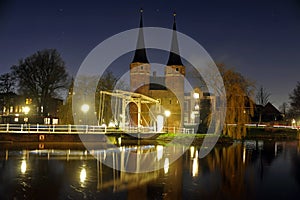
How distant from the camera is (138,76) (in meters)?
52.4

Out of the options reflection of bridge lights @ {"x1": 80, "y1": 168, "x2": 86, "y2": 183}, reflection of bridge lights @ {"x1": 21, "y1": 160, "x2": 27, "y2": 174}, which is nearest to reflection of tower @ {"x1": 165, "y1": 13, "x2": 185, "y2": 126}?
reflection of bridge lights @ {"x1": 21, "y1": 160, "x2": 27, "y2": 174}

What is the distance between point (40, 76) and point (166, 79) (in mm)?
21554

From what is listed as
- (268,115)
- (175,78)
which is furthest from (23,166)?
(268,115)

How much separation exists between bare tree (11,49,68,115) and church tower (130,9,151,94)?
15423 millimetres

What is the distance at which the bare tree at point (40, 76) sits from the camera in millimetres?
38469

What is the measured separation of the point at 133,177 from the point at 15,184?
15.1ft

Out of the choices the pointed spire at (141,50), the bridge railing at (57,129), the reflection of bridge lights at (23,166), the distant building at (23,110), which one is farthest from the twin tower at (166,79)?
the reflection of bridge lights at (23,166)

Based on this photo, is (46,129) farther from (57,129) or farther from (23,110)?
(23,110)

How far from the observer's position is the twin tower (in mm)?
50881

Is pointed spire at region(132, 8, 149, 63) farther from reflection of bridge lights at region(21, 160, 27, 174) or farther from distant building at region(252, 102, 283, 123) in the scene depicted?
reflection of bridge lights at region(21, 160, 27, 174)

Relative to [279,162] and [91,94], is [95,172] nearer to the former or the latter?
[279,162]

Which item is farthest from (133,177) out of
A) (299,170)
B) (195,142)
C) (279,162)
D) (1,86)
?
(1,86)

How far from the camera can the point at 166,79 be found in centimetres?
5266

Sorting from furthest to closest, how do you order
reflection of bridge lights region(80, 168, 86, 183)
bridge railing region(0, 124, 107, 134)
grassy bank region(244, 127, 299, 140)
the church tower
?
1. the church tower
2. grassy bank region(244, 127, 299, 140)
3. bridge railing region(0, 124, 107, 134)
4. reflection of bridge lights region(80, 168, 86, 183)
